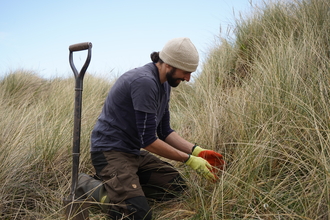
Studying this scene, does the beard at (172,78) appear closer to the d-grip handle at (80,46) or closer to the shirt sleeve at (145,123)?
the shirt sleeve at (145,123)

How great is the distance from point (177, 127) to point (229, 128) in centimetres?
147

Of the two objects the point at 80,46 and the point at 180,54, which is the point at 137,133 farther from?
the point at 80,46

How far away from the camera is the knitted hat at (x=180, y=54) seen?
297 centimetres

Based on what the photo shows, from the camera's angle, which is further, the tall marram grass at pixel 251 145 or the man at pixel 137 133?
the man at pixel 137 133

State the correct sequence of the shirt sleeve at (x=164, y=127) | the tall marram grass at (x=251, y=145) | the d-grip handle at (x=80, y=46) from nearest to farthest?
the tall marram grass at (x=251, y=145), the d-grip handle at (x=80, y=46), the shirt sleeve at (x=164, y=127)

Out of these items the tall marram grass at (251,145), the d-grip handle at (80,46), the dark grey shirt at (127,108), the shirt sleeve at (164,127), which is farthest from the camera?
the shirt sleeve at (164,127)

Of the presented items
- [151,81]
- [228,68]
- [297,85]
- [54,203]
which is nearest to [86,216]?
[54,203]

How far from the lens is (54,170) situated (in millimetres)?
3588

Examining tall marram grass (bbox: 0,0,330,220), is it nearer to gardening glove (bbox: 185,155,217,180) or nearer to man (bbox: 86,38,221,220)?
gardening glove (bbox: 185,155,217,180)

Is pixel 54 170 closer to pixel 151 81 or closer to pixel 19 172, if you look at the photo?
pixel 19 172

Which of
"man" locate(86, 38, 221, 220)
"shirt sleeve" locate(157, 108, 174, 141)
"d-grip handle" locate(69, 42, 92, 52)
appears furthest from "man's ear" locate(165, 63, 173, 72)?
"d-grip handle" locate(69, 42, 92, 52)

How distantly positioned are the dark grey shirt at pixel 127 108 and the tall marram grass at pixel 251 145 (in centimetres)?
60

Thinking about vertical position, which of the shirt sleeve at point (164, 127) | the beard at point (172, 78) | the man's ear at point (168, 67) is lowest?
the shirt sleeve at point (164, 127)

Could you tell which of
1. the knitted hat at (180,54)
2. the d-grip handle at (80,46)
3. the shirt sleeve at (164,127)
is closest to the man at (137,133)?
the knitted hat at (180,54)
